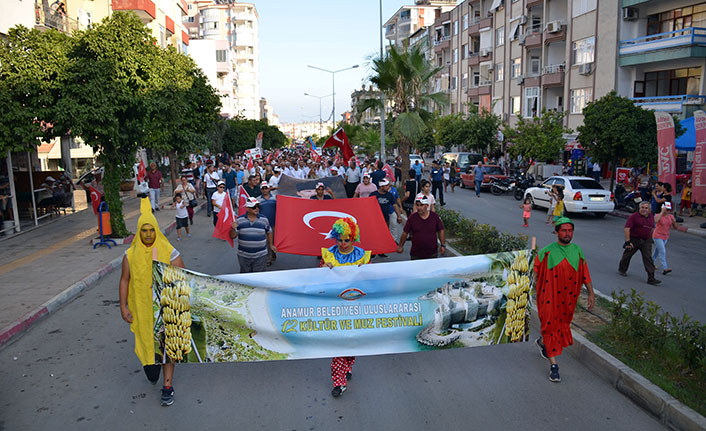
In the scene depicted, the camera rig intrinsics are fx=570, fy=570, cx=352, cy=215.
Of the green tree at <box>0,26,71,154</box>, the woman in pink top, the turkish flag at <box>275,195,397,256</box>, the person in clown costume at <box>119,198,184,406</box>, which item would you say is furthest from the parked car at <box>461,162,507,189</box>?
the person in clown costume at <box>119,198,184,406</box>

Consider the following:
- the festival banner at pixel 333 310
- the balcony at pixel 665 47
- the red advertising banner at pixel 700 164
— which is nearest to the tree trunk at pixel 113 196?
the festival banner at pixel 333 310

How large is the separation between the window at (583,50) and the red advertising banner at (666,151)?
1759 centimetres

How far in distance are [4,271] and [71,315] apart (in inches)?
153

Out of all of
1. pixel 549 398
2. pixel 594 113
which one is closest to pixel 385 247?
pixel 549 398

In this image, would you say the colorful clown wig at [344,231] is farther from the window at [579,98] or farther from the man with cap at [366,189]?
the window at [579,98]

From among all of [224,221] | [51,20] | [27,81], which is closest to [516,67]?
[51,20]

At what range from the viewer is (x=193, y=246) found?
47.7 feet

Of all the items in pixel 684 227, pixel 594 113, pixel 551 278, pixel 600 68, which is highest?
pixel 600 68

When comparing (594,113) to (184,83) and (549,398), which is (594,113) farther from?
(549,398)

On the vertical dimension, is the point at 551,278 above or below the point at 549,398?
above

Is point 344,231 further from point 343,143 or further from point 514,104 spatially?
point 514,104

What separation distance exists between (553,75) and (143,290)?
38.5m

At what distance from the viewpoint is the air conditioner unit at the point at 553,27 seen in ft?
123

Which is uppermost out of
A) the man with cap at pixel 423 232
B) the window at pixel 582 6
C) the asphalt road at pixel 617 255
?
the window at pixel 582 6
